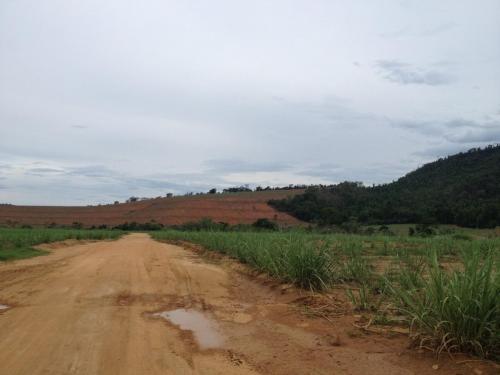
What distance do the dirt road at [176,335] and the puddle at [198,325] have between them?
15 millimetres

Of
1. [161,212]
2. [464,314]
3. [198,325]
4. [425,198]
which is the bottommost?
[198,325]

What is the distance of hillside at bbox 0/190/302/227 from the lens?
6975cm

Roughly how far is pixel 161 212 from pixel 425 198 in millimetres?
43241

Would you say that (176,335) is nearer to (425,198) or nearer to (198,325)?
(198,325)

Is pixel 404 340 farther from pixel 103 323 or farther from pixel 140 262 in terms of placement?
pixel 140 262

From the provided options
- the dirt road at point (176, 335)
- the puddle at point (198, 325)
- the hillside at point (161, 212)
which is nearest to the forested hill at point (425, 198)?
the hillside at point (161, 212)

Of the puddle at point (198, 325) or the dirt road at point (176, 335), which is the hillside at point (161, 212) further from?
the puddle at point (198, 325)

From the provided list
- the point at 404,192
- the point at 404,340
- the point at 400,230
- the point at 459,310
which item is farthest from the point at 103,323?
the point at 404,192

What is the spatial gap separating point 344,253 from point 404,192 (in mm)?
52991

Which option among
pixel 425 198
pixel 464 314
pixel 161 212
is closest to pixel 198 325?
pixel 464 314

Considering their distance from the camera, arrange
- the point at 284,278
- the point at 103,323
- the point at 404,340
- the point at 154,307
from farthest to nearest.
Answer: the point at 284,278
the point at 154,307
the point at 103,323
the point at 404,340

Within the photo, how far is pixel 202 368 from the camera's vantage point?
188 inches

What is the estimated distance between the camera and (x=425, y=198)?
52.9 m

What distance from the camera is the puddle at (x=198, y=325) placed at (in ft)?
19.2
